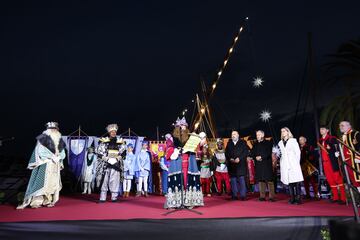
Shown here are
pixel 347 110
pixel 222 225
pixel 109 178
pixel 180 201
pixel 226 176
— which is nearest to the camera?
pixel 222 225

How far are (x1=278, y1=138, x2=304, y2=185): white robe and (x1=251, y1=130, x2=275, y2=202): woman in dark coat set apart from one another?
1.26 feet

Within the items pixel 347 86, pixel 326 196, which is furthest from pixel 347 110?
pixel 326 196

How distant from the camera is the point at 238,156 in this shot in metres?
6.86

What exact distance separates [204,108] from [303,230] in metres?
13.6

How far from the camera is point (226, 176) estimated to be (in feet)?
26.1

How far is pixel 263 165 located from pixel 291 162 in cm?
70

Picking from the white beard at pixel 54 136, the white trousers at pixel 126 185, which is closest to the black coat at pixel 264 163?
the white trousers at pixel 126 185

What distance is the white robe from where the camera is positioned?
19.7ft

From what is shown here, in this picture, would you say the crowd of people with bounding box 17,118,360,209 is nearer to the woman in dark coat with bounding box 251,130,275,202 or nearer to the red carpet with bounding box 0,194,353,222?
the woman in dark coat with bounding box 251,130,275,202

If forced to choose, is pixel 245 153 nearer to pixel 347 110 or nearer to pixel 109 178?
pixel 109 178

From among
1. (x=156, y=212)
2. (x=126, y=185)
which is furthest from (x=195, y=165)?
(x=126, y=185)

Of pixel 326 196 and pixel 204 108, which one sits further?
pixel 204 108

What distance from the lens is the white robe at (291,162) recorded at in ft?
19.7

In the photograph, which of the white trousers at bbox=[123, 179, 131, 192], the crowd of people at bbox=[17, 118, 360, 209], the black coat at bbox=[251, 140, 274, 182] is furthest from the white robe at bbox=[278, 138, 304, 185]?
the white trousers at bbox=[123, 179, 131, 192]
